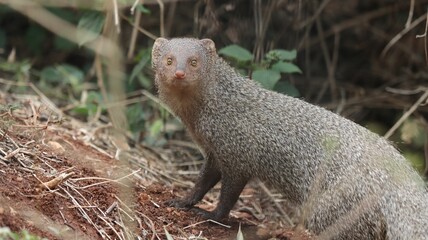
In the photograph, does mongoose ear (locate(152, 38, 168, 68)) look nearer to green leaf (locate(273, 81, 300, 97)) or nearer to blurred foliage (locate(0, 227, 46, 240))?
green leaf (locate(273, 81, 300, 97))

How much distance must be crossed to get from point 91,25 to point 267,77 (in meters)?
1.33

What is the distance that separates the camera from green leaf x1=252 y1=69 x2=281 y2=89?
4.99m

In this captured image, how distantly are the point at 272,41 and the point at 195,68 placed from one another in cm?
178

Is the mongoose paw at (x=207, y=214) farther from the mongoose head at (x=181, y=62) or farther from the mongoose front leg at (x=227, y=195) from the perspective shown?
the mongoose head at (x=181, y=62)

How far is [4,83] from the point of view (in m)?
5.96

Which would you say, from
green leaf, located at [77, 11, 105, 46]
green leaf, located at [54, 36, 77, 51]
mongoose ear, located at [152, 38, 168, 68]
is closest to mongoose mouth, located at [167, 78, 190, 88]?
mongoose ear, located at [152, 38, 168, 68]

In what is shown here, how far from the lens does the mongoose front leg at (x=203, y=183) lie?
457 cm

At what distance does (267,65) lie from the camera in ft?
17.0

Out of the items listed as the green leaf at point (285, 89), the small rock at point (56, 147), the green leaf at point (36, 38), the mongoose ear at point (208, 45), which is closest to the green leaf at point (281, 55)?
the green leaf at point (285, 89)

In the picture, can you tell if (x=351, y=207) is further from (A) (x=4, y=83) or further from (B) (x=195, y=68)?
(A) (x=4, y=83)

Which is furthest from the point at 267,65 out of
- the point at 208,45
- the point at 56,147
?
the point at 56,147

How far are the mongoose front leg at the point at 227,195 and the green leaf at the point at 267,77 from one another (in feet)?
2.70

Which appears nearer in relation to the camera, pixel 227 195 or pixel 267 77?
pixel 227 195

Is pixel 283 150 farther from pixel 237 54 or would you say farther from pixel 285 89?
pixel 285 89
